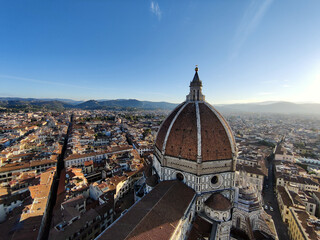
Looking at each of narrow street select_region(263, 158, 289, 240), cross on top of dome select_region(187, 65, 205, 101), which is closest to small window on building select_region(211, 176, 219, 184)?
cross on top of dome select_region(187, 65, 205, 101)

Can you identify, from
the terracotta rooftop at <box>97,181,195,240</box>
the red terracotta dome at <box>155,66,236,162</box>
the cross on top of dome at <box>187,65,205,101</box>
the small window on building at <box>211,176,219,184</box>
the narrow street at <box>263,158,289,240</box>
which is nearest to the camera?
the terracotta rooftop at <box>97,181,195,240</box>

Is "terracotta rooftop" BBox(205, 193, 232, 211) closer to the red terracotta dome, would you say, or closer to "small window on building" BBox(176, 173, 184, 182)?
"small window on building" BBox(176, 173, 184, 182)

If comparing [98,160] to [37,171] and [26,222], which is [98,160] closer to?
[37,171]

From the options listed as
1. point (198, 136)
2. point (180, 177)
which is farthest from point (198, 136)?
point (180, 177)

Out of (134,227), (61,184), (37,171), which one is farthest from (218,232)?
(37,171)

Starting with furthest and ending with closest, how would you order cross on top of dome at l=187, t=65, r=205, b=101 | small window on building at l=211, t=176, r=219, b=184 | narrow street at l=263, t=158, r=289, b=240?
1. narrow street at l=263, t=158, r=289, b=240
2. cross on top of dome at l=187, t=65, r=205, b=101
3. small window on building at l=211, t=176, r=219, b=184
